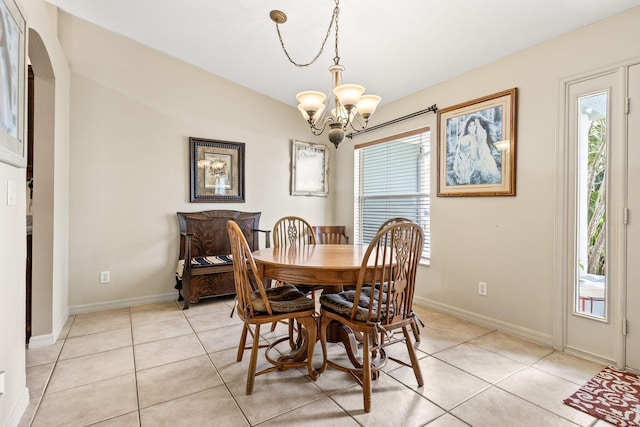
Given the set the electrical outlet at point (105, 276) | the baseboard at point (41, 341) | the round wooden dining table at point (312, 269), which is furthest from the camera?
the electrical outlet at point (105, 276)

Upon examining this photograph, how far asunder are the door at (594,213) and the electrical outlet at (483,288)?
60cm

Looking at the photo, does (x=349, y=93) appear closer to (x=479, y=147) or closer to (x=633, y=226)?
(x=479, y=147)

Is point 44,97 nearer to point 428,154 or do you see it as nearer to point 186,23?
point 186,23

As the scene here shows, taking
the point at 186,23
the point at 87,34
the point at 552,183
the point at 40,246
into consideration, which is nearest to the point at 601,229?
the point at 552,183

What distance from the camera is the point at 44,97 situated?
2477 mm

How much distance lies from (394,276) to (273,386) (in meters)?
0.98

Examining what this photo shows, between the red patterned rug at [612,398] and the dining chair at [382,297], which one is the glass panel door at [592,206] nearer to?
the red patterned rug at [612,398]

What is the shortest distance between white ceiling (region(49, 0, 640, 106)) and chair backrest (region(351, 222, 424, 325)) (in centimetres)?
169

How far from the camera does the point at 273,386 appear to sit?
6.24ft

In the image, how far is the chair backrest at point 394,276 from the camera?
5.57 feet

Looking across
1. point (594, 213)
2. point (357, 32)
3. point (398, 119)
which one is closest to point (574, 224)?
point (594, 213)

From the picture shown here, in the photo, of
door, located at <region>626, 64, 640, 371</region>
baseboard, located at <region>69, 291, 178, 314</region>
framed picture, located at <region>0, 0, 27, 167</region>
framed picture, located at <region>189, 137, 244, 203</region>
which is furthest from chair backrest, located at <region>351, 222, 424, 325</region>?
baseboard, located at <region>69, 291, 178, 314</region>

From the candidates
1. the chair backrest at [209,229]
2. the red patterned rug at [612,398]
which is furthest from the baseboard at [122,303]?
the red patterned rug at [612,398]

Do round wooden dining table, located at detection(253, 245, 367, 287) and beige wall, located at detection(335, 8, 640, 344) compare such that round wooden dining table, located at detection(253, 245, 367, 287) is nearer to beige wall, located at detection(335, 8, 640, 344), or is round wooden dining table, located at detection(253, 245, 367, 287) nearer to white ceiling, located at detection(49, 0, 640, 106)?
beige wall, located at detection(335, 8, 640, 344)
